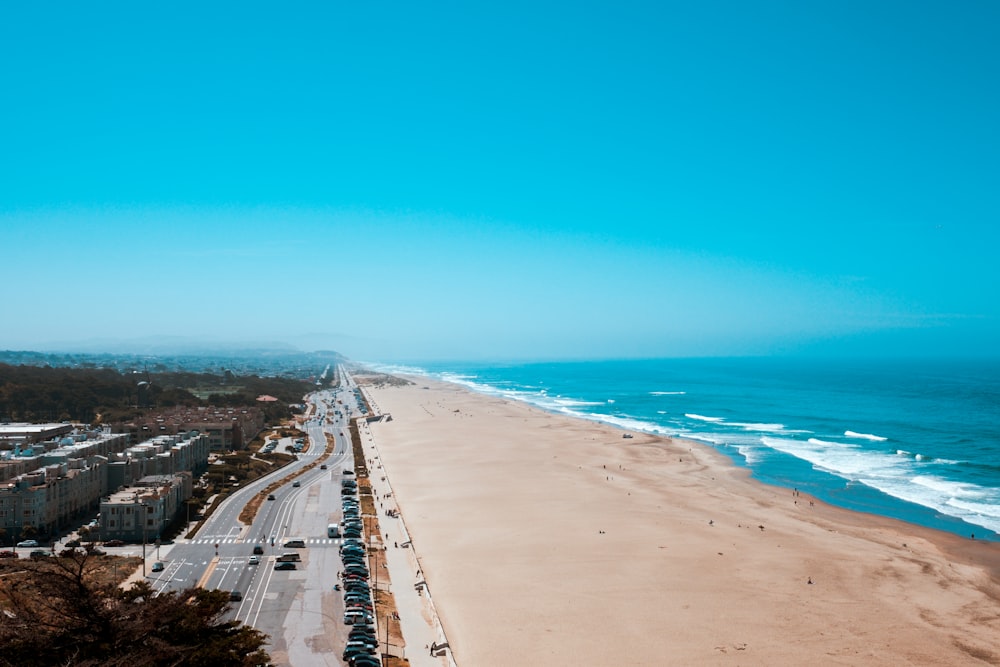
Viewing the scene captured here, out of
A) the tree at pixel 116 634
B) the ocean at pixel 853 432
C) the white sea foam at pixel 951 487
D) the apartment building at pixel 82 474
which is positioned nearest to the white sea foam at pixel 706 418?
the ocean at pixel 853 432

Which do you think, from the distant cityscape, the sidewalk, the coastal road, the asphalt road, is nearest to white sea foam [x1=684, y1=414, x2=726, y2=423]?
the distant cityscape

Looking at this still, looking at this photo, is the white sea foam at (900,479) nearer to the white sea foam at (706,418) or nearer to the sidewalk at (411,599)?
the white sea foam at (706,418)

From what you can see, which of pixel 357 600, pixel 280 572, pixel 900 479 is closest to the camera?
pixel 357 600

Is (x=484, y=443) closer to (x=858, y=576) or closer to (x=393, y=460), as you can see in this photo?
(x=393, y=460)

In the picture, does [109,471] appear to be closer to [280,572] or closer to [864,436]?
[280,572]

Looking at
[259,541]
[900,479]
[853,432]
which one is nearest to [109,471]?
[259,541]

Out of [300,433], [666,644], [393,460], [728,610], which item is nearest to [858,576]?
[728,610]
